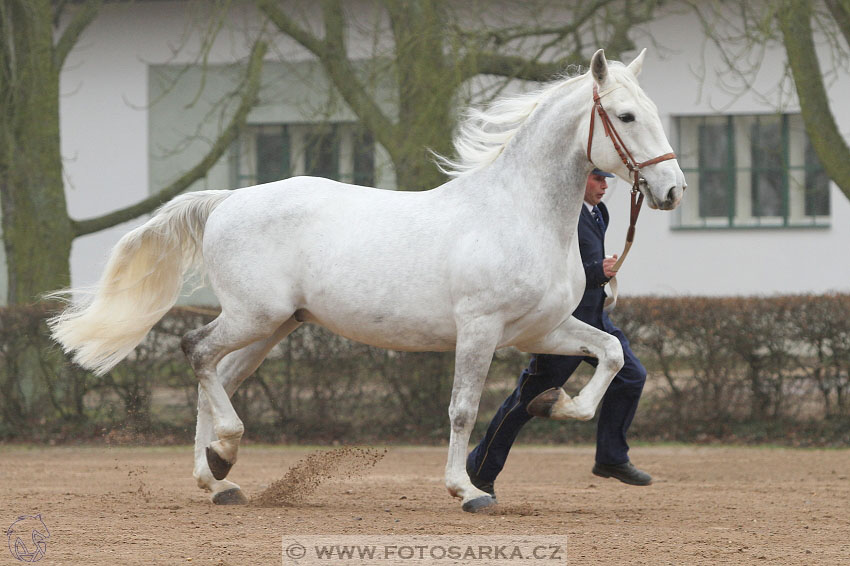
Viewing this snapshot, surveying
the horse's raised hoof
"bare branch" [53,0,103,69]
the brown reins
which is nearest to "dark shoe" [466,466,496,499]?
the horse's raised hoof

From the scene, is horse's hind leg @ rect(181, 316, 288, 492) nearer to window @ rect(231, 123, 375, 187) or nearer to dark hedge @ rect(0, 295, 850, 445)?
dark hedge @ rect(0, 295, 850, 445)

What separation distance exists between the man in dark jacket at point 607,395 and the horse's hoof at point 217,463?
1349 millimetres

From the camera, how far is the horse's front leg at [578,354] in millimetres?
5445

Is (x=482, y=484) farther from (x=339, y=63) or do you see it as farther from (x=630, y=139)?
(x=339, y=63)

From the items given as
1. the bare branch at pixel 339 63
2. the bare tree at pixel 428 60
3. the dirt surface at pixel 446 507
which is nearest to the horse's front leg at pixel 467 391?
the dirt surface at pixel 446 507

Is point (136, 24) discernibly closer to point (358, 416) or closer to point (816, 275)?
point (358, 416)

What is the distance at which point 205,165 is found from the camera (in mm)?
11297

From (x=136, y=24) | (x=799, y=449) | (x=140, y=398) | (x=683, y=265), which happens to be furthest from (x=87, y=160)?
(x=799, y=449)

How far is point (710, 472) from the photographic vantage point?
26.7 feet

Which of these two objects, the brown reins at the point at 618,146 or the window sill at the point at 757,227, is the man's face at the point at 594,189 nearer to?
the brown reins at the point at 618,146

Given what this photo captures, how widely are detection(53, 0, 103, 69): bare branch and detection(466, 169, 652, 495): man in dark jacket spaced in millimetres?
6380

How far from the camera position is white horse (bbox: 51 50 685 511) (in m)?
5.42

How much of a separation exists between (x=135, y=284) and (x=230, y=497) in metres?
1.35

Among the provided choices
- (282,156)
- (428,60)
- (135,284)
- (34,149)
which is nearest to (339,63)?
(428,60)
